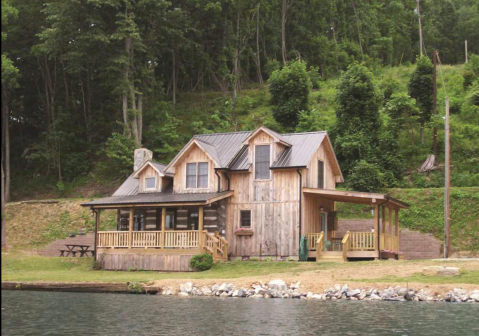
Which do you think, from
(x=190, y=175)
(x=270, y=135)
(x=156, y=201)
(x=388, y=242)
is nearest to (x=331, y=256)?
(x=388, y=242)

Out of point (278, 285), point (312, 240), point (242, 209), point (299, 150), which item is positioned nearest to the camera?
point (278, 285)

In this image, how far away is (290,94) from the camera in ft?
180

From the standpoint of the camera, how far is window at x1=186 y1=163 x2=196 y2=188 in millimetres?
34188

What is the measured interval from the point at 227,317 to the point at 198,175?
57.7ft

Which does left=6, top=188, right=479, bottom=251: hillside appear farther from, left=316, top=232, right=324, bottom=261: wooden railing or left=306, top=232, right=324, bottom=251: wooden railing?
left=316, top=232, right=324, bottom=261: wooden railing

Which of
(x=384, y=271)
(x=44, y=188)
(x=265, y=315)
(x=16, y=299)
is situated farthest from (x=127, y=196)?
(x=44, y=188)

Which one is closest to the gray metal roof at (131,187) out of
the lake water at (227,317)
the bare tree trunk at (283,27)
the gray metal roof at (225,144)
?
the gray metal roof at (225,144)

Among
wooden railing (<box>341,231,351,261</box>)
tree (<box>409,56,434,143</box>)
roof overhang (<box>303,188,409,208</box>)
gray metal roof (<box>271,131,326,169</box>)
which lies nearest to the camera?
roof overhang (<box>303,188,409,208</box>)

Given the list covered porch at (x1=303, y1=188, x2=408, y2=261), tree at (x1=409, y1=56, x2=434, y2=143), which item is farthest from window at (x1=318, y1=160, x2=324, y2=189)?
tree at (x1=409, y1=56, x2=434, y2=143)

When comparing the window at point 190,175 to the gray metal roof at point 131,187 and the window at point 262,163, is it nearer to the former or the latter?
the gray metal roof at point 131,187

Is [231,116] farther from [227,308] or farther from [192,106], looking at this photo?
[227,308]

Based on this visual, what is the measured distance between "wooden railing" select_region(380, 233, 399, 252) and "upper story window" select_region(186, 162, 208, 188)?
984 cm

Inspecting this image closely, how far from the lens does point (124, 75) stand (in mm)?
51281

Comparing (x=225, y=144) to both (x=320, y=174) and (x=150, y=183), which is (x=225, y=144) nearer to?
(x=150, y=183)
